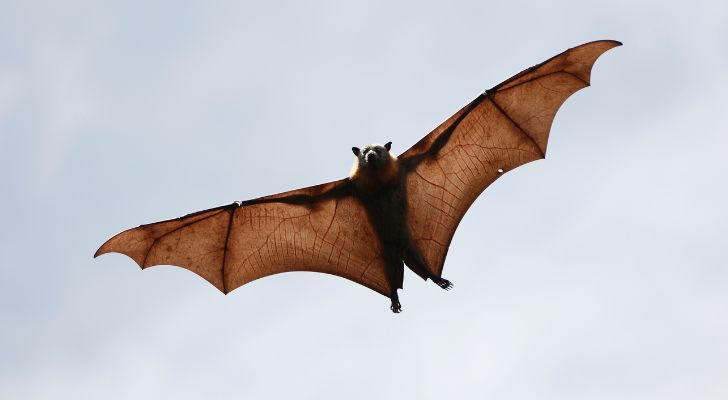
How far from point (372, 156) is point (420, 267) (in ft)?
8.49

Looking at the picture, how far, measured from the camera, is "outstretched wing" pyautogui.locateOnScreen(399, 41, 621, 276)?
1989 centimetres

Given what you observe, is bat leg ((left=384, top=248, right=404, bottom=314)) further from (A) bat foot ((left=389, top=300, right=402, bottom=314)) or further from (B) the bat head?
(B) the bat head

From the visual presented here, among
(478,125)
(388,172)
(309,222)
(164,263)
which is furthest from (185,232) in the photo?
(478,125)

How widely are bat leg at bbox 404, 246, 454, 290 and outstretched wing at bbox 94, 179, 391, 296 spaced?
0.65 metres

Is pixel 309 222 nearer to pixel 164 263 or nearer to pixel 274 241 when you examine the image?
pixel 274 241

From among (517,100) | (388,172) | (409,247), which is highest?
(517,100)

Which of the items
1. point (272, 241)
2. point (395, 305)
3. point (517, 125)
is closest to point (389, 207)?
point (395, 305)

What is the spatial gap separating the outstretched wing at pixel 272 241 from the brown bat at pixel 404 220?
2cm

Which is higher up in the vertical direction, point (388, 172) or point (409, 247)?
point (388, 172)

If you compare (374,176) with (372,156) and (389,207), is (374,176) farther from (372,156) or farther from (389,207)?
(389,207)

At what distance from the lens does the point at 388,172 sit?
18.9 metres

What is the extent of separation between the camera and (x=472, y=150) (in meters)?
20.2

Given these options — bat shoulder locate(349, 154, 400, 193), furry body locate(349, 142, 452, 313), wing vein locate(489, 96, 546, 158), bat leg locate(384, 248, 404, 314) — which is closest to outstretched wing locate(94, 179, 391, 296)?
bat leg locate(384, 248, 404, 314)

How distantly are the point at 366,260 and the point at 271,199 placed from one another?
2.24 m
